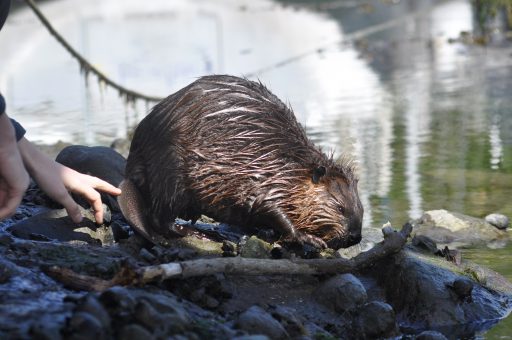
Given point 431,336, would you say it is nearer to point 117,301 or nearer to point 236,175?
point 117,301

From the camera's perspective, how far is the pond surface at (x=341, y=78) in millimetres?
7625

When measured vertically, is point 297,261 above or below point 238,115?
below

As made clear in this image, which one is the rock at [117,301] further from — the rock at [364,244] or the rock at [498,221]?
the rock at [498,221]

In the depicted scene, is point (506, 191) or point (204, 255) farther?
point (506, 191)

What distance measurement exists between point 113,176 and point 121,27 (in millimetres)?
14539

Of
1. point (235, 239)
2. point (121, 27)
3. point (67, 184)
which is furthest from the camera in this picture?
point (121, 27)

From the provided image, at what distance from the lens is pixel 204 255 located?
5.06m

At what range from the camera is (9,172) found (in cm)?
355

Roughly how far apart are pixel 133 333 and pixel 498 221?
10.8ft

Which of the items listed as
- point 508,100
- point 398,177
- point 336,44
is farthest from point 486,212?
point 336,44

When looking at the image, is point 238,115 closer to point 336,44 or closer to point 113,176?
point 113,176

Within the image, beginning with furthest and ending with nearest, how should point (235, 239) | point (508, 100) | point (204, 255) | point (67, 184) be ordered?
point (508, 100) < point (235, 239) < point (204, 255) < point (67, 184)

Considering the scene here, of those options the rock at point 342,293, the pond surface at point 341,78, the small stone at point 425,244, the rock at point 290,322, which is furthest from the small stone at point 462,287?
the rock at point 290,322

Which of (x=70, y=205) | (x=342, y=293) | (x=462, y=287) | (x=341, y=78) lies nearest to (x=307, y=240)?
(x=342, y=293)
